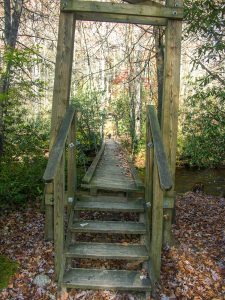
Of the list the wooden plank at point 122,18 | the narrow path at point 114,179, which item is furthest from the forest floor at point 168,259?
the wooden plank at point 122,18

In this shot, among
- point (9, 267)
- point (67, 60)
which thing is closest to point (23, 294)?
point (9, 267)

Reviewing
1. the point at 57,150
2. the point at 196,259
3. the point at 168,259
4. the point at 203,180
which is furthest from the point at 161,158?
the point at 203,180

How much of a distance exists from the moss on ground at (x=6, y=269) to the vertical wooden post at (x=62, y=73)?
772 millimetres

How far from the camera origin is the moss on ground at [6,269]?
418 cm

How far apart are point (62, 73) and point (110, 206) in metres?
2.24

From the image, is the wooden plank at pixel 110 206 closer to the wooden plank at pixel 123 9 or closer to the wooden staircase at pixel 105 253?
the wooden staircase at pixel 105 253

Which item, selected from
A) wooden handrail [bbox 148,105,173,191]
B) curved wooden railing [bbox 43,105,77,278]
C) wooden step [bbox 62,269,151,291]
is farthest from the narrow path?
wooden step [bbox 62,269,151,291]

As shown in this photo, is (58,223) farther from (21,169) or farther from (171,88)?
(21,169)

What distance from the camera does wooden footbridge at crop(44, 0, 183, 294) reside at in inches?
161

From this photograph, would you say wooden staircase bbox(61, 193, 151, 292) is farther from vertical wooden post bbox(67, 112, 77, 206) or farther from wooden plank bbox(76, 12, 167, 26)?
wooden plank bbox(76, 12, 167, 26)

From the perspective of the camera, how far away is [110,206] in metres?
5.18

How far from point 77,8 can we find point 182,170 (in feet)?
39.6

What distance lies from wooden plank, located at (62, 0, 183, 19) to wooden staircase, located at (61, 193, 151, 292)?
301 centimetres

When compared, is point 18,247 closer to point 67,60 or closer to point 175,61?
point 67,60
